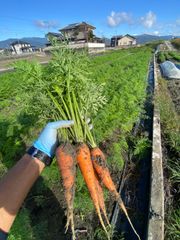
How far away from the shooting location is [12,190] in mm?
1848

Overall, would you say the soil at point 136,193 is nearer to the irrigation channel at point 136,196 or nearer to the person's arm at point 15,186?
the irrigation channel at point 136,196

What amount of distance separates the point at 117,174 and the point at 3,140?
2.68 metres

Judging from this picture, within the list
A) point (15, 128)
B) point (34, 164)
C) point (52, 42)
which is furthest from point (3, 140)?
point (34, 164)

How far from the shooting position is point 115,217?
3174mm

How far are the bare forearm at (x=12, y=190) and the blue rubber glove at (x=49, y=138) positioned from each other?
0.42 meters

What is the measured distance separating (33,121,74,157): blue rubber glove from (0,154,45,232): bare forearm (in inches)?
16.3

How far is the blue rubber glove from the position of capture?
2404mm

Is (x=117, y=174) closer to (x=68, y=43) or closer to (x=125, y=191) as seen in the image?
(x=125, y=191)

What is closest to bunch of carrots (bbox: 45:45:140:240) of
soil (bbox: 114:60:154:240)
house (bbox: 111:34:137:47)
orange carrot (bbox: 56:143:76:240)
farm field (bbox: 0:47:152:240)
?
orange carrot (bbox: 56:143:76:240)

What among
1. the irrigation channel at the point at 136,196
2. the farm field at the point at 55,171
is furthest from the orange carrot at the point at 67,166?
the irrigation channel at the point at 136,196

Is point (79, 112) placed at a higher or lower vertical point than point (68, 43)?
lower

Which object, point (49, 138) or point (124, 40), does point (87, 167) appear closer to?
point (49, 138)

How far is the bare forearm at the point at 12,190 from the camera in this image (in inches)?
71.6

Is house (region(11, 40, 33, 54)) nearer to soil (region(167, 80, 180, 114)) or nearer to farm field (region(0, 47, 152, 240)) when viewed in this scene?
soil (region(167, 80, 180, 114))
